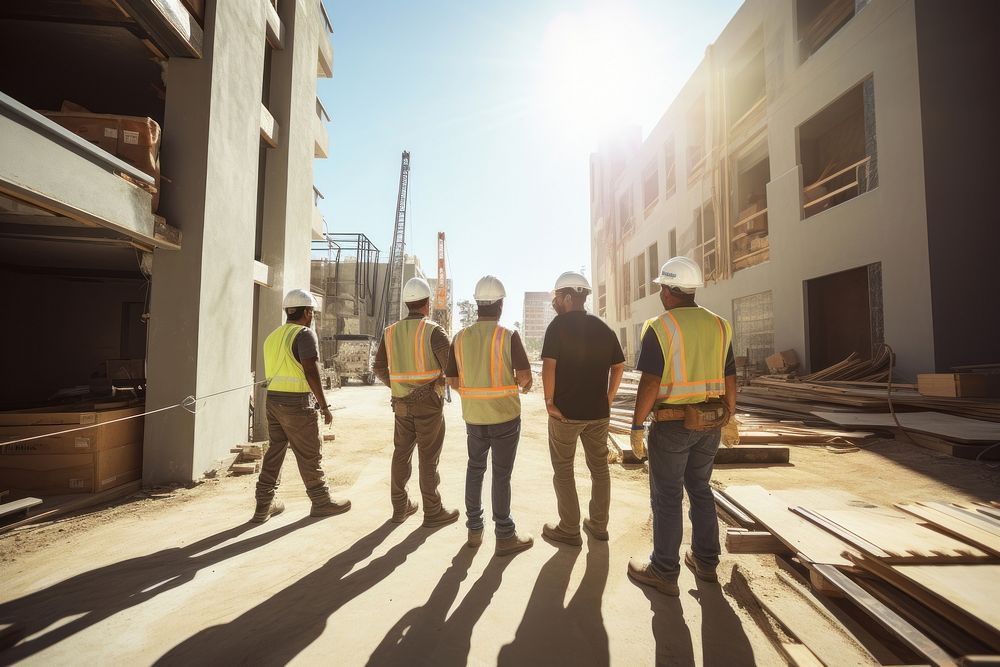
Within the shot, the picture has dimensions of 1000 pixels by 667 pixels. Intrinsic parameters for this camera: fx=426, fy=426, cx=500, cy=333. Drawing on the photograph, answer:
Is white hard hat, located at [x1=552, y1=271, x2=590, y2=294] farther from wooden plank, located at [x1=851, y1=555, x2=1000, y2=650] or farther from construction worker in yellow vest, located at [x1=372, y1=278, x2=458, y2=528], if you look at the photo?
wooden plank, located at [x1=851, y1=555, x2=1000, y2=650]

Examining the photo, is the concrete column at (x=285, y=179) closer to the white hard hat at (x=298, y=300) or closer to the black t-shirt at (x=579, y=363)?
the white hard hat at (x=298, y=300)

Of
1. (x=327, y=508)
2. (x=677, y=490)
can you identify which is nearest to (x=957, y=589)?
(x=677, y=490)

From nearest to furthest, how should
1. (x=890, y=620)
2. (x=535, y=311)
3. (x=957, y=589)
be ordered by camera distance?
(x=890, y=620), (x=957, y=589), (x=535, y=311)

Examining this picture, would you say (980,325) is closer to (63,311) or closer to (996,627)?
(996,627)

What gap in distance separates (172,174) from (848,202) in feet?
41.6

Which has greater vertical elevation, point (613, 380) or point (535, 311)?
point (535, 311)

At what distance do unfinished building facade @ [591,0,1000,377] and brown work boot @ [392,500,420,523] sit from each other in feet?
31.2

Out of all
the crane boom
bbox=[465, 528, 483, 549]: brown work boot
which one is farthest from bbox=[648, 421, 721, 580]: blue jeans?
the crane boom

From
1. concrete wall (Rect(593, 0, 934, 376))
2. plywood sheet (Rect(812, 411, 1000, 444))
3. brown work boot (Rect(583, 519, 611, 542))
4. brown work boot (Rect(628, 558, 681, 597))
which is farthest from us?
concrete wall (Rect(593, 0, 934, 376))

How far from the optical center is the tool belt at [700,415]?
2.68m

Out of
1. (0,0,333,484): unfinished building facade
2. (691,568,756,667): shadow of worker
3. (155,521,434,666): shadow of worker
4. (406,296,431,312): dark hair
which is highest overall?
(0,0,333,484): unfinished building facade

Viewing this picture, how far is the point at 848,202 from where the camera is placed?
9.57m

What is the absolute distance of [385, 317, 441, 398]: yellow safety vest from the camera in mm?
3805

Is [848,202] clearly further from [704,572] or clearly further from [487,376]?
[487,376]
